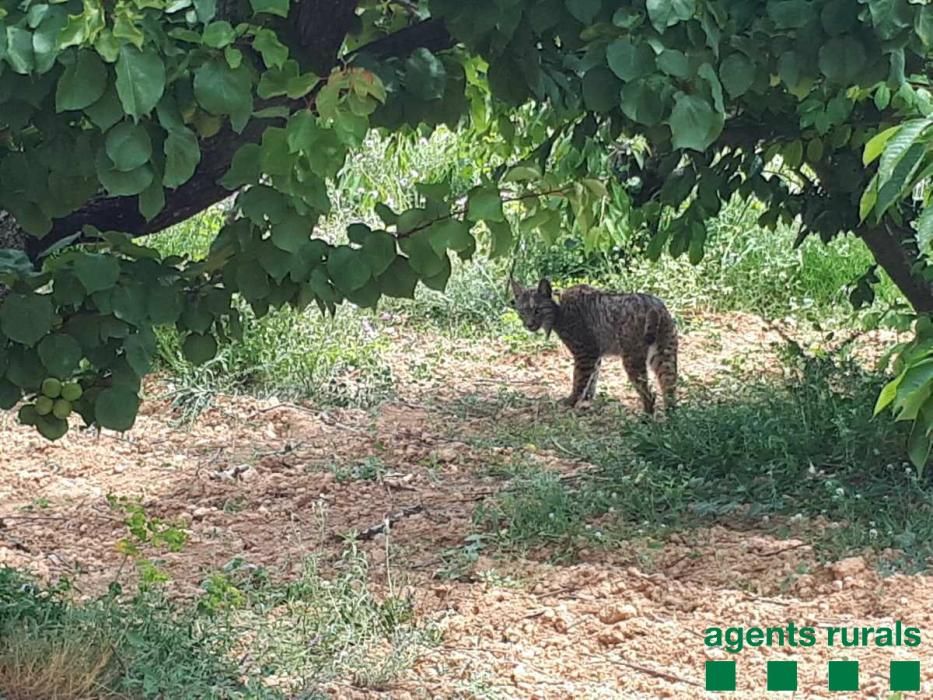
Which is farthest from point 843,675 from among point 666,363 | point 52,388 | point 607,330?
point 607,330

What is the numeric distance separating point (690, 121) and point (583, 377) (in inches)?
217

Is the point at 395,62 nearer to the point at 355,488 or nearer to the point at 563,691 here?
the point at 563,691

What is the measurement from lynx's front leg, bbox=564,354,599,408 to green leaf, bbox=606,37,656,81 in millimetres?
5445

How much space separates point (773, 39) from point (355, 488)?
150 inches

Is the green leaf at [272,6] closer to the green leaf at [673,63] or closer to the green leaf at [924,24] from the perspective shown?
the green leaf at [673,63]

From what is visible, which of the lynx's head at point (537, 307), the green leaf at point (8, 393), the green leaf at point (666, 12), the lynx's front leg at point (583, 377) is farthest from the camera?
the lynx's head at point (537, 307)

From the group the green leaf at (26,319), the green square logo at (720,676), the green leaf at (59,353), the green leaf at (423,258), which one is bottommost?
the green square logo at (720,676)

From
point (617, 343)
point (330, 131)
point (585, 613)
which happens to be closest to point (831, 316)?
point (617, 343)

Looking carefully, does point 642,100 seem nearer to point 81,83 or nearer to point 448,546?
point 81,83

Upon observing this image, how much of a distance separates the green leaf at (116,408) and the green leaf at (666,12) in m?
1.42

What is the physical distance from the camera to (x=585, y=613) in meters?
4.55

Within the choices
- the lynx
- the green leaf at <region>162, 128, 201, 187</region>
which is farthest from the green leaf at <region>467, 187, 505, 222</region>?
the lynx

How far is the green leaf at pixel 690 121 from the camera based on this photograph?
264 centimetres

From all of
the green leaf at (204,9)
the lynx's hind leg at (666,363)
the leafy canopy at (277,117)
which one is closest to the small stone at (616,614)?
the leafy canopy at (277,117)
